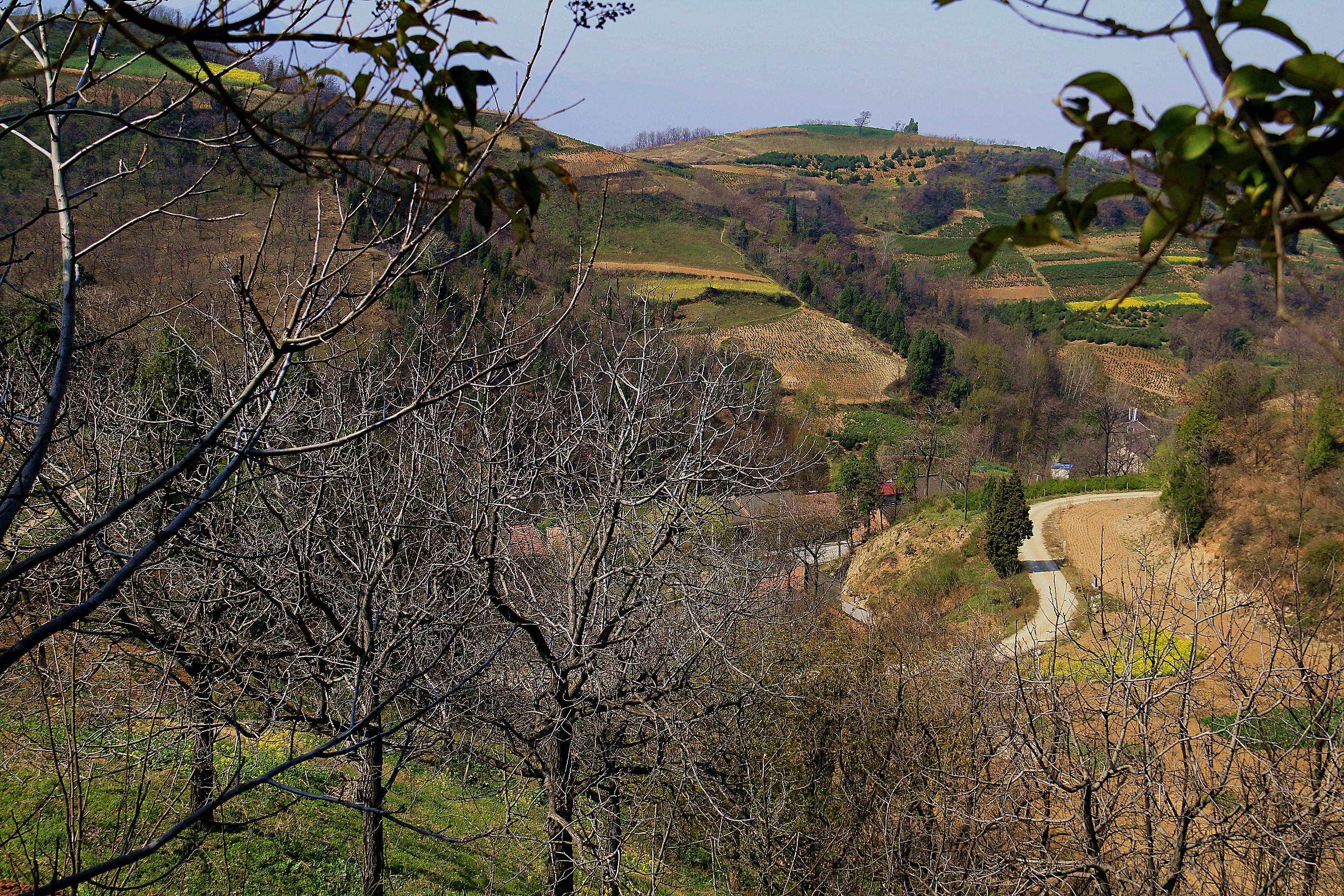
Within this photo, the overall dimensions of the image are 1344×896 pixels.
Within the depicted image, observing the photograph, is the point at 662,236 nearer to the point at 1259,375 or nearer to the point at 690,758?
the point at 1259,375

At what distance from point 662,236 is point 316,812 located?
74.8 m

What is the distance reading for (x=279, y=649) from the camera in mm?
5965

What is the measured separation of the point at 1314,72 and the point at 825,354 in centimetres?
6304

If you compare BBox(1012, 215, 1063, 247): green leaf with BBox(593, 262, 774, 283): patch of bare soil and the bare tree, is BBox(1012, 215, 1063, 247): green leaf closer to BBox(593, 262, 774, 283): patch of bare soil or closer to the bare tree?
the bare tree

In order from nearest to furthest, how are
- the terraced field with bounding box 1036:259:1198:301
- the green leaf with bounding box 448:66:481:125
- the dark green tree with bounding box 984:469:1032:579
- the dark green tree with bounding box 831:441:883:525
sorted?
1. the green leaf with bounding box 448:66:481:125
2. the dark green tree with bounding box 984:469:1032:579
3. the dark green tree with bounding box 831:441:883:525
4. the terraced field with bounding box 1036:259:1198:301

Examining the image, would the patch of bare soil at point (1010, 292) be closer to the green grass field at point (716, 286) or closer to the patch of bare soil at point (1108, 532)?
the green grass field at point (716, 286)

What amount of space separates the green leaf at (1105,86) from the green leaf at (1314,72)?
0.13 metres

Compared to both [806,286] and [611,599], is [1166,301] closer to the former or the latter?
[806,286]

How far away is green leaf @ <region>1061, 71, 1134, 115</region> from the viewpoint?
81cm

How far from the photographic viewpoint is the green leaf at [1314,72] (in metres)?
0.75

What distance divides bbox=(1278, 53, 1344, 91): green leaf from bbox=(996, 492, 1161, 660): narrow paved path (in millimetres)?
14336

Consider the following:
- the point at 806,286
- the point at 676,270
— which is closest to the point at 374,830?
the point at 676,270

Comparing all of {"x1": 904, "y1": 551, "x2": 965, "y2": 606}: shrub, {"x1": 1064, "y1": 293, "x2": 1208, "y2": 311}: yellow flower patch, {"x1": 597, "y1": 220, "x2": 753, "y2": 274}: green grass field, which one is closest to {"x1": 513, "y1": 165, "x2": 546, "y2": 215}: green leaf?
{"x1": 904, "y1": 551, "x2": 965, "y2": 606}: shrub

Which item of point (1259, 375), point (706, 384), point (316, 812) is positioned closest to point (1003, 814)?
point (706, 384)
